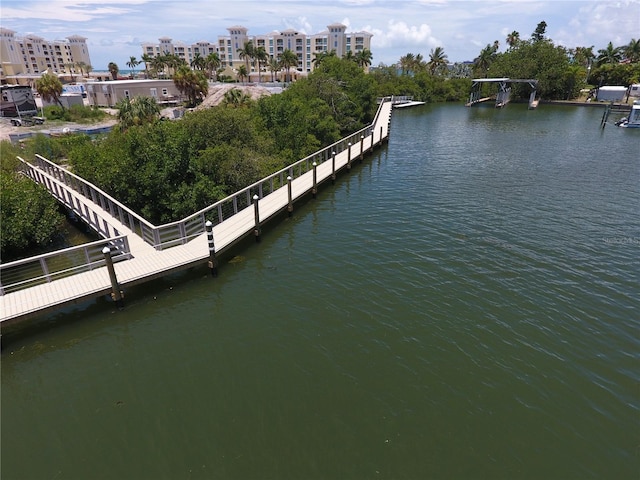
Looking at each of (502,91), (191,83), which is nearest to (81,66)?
(191,83)

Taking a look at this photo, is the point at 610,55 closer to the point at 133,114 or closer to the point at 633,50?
the point at 633,50

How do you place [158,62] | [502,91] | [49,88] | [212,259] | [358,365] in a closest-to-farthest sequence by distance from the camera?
[358,365] → [212,259] → [49,88] → [502,91] → [158,62]

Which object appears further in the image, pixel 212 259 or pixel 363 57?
pixel 363 57

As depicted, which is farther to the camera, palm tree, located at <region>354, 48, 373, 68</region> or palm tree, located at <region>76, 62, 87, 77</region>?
palm tree, located at <region>76, 62, 87, 77</region>

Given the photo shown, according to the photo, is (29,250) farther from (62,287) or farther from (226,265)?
(226,265)

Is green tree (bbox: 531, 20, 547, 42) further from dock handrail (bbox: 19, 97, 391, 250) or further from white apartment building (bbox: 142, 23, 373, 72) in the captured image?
dock handrail (bbox: 19, 97, 391, 250)

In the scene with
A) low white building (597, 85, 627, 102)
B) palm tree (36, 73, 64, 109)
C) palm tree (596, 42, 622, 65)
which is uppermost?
palm tree (596, 42, 622, 65)

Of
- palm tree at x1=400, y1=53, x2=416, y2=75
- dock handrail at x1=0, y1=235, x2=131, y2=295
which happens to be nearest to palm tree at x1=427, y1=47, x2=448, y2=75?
palm tree at x1=400, y1=53, x2=416, y2=75
